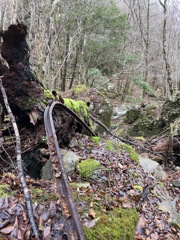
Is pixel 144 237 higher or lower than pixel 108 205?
lower

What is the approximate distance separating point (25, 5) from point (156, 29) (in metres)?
20.5

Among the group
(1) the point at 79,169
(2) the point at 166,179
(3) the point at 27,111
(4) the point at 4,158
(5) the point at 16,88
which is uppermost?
(5) the point at 16,88

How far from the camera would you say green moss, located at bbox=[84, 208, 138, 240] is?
226 cm

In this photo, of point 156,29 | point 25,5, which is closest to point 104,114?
point 25,5

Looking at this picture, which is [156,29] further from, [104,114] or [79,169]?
[79,169]

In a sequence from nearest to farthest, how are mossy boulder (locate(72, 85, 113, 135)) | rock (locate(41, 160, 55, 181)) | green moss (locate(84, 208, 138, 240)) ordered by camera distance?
green moss (locate(84, 208, 138, 240)) → rock (locate(41, 160, 55, 181)) → mossy boulder (locate(72, 85, 113, 135))

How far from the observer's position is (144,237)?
3074mm

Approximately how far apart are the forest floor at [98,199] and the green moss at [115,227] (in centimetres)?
5

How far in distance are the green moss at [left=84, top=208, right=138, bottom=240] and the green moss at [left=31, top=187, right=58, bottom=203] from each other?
2.01 feet

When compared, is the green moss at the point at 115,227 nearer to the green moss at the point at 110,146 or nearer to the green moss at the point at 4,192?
the green moss at the point at 4,192

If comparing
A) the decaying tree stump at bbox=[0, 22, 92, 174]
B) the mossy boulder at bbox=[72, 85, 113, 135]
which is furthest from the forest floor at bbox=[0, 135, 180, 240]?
the mossy boulder at bbox=[72, 85, 113, 135]

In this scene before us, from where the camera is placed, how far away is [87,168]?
14.6ft

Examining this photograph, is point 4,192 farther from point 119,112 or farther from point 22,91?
point 119,112

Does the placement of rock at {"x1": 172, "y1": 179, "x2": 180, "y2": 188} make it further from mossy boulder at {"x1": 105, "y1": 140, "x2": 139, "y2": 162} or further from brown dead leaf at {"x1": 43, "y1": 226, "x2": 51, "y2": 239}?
brown dead leaf at {"x1": 43, "y1": 226, "x2": 51, "y2": 239}
